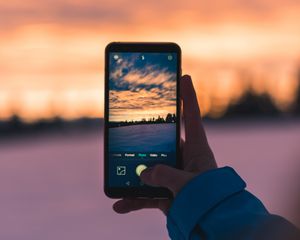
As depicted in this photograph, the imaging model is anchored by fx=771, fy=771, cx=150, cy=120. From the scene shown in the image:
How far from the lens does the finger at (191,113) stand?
4.14 ft

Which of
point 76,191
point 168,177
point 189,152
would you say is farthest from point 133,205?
point 76,191

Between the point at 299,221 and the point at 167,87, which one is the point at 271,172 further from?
the point at 299,221

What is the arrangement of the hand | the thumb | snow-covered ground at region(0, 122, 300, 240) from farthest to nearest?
snow-covered ground at region(0, 122, 300, 240) → the hand → the thumb

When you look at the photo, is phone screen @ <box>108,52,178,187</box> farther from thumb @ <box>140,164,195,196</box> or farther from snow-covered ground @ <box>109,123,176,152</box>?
thumb @ <box>140,164,195,196</box>

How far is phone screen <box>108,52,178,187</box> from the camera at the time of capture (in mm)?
1438

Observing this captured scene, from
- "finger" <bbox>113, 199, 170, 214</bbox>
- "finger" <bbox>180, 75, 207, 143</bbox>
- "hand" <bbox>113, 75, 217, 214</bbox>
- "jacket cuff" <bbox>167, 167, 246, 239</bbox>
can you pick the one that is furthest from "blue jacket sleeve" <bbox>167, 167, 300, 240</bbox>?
"finger" <bbox>113, 199, 170, 214</bbox>

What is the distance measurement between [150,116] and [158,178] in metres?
0.33

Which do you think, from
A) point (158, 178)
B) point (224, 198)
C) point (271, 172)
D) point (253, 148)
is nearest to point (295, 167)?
point (224, 198)

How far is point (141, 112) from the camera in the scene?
1438mm

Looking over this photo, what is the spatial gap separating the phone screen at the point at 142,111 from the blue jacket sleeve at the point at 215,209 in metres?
0.50

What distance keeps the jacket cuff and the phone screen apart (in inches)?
20.6

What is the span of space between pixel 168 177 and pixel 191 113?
236 mm

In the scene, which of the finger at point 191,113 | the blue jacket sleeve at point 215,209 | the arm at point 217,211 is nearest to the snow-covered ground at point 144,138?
the finger at point 191,113

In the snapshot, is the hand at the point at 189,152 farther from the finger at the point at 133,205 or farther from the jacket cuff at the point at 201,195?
the jacket cuff at the point at 201,195
